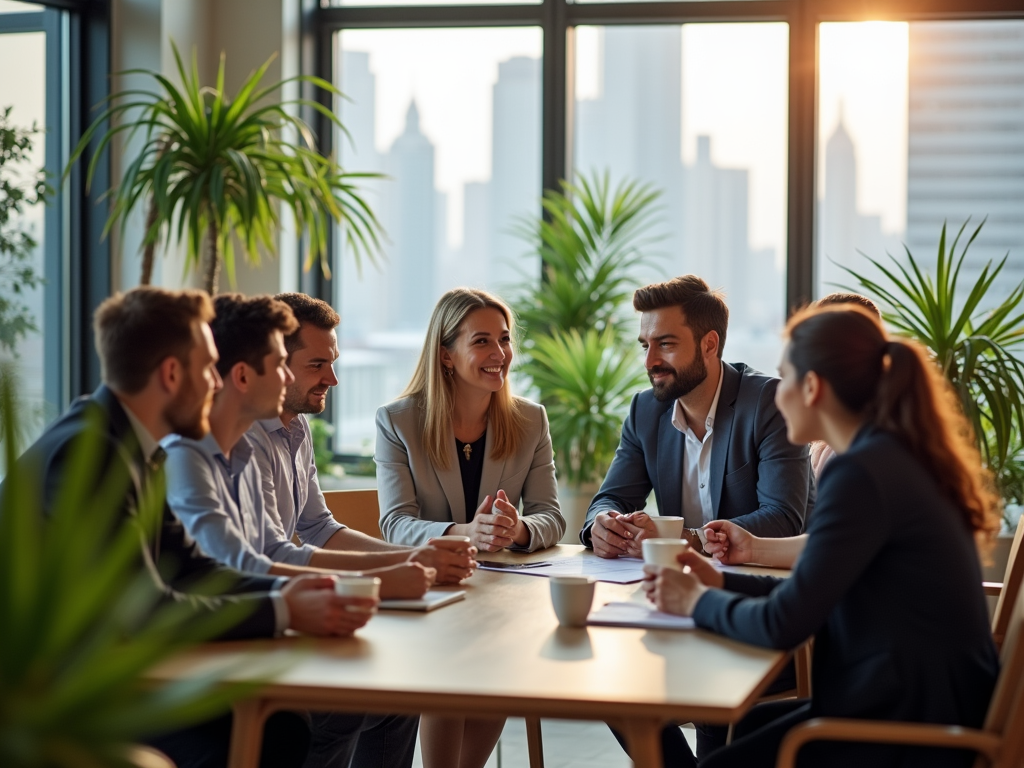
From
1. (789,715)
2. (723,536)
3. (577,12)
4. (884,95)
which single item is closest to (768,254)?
(884,95)

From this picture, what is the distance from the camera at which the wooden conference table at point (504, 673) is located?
1.54 meters

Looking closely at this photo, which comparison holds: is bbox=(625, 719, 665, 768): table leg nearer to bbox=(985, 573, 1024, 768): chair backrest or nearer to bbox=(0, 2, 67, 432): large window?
bbox=(985, 573, 1024, 768): chair backrest

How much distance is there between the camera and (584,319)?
5219 millimetres

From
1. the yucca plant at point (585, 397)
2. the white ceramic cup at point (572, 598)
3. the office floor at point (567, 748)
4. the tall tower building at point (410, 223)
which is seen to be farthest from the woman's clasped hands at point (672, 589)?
the tall tower building at point (410, 223)

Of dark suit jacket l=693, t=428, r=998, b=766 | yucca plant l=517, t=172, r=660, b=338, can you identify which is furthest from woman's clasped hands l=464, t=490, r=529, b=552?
yucca plant l=517, t=172, r=660, b=338

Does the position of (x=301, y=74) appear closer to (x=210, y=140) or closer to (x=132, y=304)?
(x=210, y=140)

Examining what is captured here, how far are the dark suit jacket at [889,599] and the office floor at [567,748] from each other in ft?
5.74

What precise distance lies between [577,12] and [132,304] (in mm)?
4106

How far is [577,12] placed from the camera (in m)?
5.61

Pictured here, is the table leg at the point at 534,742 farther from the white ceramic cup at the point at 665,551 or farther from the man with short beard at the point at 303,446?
the white ceramic cup at the point at 665,551

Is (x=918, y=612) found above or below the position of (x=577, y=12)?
below

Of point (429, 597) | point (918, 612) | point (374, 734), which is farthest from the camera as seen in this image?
point (374, 734)

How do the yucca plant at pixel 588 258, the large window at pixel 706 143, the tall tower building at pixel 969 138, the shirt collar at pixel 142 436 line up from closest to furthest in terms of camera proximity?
1. the shirt collar at pixel 142 436
2. the yucca plant at pixel 588 258
3. the tall tower building at pixel 969 138
4. the large window at pixel 706 143

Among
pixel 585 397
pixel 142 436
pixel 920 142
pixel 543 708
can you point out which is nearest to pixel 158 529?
pixel 142 436
